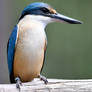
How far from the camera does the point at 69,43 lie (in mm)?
4270

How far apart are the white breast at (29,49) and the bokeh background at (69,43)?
60.9 inches

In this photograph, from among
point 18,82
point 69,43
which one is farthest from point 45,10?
point 69,43

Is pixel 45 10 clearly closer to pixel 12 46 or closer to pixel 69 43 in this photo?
pixel 12 46

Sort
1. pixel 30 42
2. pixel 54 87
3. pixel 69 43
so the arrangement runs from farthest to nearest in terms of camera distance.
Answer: pixel 69 43 → pixel 30 42 → pixel 54 87

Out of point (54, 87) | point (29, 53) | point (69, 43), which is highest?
point (29, 53)

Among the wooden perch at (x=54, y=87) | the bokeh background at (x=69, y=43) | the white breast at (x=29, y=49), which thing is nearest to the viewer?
the wooden perch at (x=54, y=87)

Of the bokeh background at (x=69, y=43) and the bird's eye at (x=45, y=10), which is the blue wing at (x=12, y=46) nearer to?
the bird's eye at (x=45, y=10)

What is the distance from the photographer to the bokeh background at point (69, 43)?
4.12m

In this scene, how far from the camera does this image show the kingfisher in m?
2.39

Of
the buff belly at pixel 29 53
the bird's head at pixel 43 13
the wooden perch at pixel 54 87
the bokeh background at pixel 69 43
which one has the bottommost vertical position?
the bokeh background at pixel 69 43

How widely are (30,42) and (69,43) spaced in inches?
75.1

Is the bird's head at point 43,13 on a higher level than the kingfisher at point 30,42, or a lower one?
higher

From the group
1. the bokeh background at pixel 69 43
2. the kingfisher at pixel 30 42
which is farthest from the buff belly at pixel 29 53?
the bokeh background at pixel 69 43

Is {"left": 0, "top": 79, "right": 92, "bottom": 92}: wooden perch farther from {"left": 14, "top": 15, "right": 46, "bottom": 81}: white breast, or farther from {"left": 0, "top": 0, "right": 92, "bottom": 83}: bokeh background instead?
{"left": 0, "top": 0, "right": 92, "bottom": 83}: bokeh background
